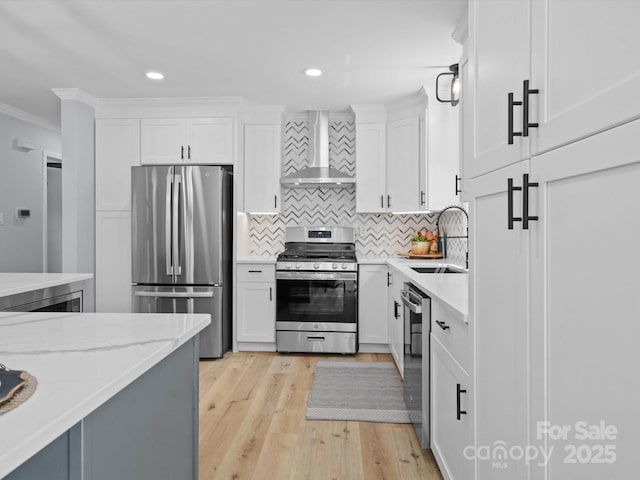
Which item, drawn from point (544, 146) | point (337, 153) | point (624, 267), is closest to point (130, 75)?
point (337, 153)

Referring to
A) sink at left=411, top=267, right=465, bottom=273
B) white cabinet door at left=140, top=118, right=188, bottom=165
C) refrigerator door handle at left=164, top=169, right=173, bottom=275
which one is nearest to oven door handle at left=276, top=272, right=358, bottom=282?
sink at left=411, top=267, right=465, bottom=273

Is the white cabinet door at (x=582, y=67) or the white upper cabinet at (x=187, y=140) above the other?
the white upper cabinet at (x=187, y=140)

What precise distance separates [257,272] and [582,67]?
3685mm

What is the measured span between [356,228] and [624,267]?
13.3 feet

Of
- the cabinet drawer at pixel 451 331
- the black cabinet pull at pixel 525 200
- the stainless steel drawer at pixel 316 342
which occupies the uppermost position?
the black cabinet pull at pixel 525 200

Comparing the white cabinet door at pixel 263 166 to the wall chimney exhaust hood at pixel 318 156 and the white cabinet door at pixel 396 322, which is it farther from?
the white cabinet door at pixel 396 322

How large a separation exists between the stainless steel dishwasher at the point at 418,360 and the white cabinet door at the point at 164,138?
8.95 ft

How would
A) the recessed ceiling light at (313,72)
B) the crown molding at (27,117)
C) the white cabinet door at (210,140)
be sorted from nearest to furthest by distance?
1. the recessed ceiling light at (313,72)
2. the white cabinet door at (210,140)
3. the crown molding at (27,117)

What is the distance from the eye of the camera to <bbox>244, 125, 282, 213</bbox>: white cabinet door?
14.6ft

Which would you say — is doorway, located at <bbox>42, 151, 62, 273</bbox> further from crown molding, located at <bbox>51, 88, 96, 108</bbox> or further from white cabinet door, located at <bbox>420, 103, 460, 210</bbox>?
white cabinet door, located at <bbox>420, 103, 460, 210</bbox>

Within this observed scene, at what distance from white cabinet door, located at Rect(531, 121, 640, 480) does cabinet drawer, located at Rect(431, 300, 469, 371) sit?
628mm

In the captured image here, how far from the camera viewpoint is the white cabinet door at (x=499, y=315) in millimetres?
1067

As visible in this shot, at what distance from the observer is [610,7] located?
0.70 meters

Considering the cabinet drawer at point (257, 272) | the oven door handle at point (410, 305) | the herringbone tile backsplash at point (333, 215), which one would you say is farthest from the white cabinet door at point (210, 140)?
the oven door handle at point (410, 305)
